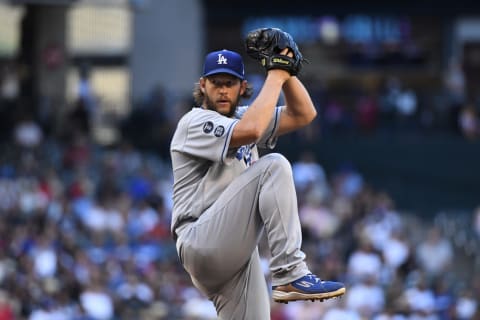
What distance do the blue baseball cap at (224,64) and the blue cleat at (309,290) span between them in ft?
3.23

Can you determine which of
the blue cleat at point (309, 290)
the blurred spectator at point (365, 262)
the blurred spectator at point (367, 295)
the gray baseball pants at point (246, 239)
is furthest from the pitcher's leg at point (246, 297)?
the blurred spectator at point (365, 262)

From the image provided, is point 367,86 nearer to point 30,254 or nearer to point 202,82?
point 30,254

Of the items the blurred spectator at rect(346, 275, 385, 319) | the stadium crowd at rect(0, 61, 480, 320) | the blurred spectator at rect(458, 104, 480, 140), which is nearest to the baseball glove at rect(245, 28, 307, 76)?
the stadium crowd at rect(0, 61, 480, 320)

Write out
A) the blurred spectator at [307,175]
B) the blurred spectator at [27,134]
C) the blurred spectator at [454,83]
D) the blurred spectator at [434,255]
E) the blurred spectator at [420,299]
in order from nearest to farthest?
the blurred spectator at [420,299], the blurred spectator at [434,255], the blurred spectator at [307,175], the blurred spectator at [27,134], the blurred spectator at [454,83]

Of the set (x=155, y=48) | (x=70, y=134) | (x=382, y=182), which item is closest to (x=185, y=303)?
(x=70, y=134)

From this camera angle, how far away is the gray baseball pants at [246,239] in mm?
5484

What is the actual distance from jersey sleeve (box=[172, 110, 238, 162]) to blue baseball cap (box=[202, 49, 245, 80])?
0.66 feet

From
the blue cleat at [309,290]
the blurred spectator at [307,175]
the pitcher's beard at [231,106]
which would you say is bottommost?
the blurred spectator at [307,175]

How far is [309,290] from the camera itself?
5492 millimetres

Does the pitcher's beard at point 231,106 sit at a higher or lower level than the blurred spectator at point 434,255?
higher

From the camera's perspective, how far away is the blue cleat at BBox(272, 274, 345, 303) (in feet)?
18.0

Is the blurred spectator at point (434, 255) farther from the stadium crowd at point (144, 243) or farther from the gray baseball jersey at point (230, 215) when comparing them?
the gray baseball jersey at point (230, 215)

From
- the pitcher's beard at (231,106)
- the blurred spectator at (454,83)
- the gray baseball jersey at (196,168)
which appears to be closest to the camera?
the gray baseball jersey at (196,168)

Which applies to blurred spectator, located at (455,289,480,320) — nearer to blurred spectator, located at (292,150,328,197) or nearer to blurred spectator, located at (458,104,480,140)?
blurred spectator, located at (292,150,328,197)
